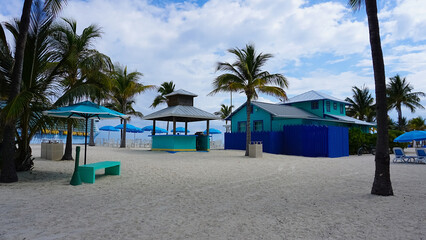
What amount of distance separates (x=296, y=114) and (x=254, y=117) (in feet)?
13.0

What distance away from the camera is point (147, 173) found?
9.66 metres

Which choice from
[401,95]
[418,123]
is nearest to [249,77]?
[401,95]

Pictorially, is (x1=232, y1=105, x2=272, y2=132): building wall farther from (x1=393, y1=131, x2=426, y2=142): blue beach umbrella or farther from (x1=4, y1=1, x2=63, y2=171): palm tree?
(x1=4, y1=1, x2=63, y2=171): palm tree

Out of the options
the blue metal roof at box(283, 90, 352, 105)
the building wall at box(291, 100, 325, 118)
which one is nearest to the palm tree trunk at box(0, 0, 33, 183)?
the blue metal roof at box(283, 90, 352, 105)

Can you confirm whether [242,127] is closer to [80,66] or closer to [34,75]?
[80,66]

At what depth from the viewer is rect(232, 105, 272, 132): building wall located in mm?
25439

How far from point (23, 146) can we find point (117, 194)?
5083mm

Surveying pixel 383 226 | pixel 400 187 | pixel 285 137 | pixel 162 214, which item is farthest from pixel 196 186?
pixel 285 137

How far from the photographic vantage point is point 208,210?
16.5ft

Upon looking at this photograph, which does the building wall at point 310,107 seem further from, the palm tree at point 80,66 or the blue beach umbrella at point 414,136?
the palm tree at point 80,66

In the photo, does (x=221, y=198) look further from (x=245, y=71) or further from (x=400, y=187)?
(x=245, y=71)

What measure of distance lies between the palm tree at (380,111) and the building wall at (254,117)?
1873 cm

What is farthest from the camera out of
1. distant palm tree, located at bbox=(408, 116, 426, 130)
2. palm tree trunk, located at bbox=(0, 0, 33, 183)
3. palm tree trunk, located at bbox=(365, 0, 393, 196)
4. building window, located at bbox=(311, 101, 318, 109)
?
distant palm tree, located at bbox=(408, 116, 426, 130)

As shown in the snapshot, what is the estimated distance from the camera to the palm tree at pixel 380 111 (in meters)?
6.18
